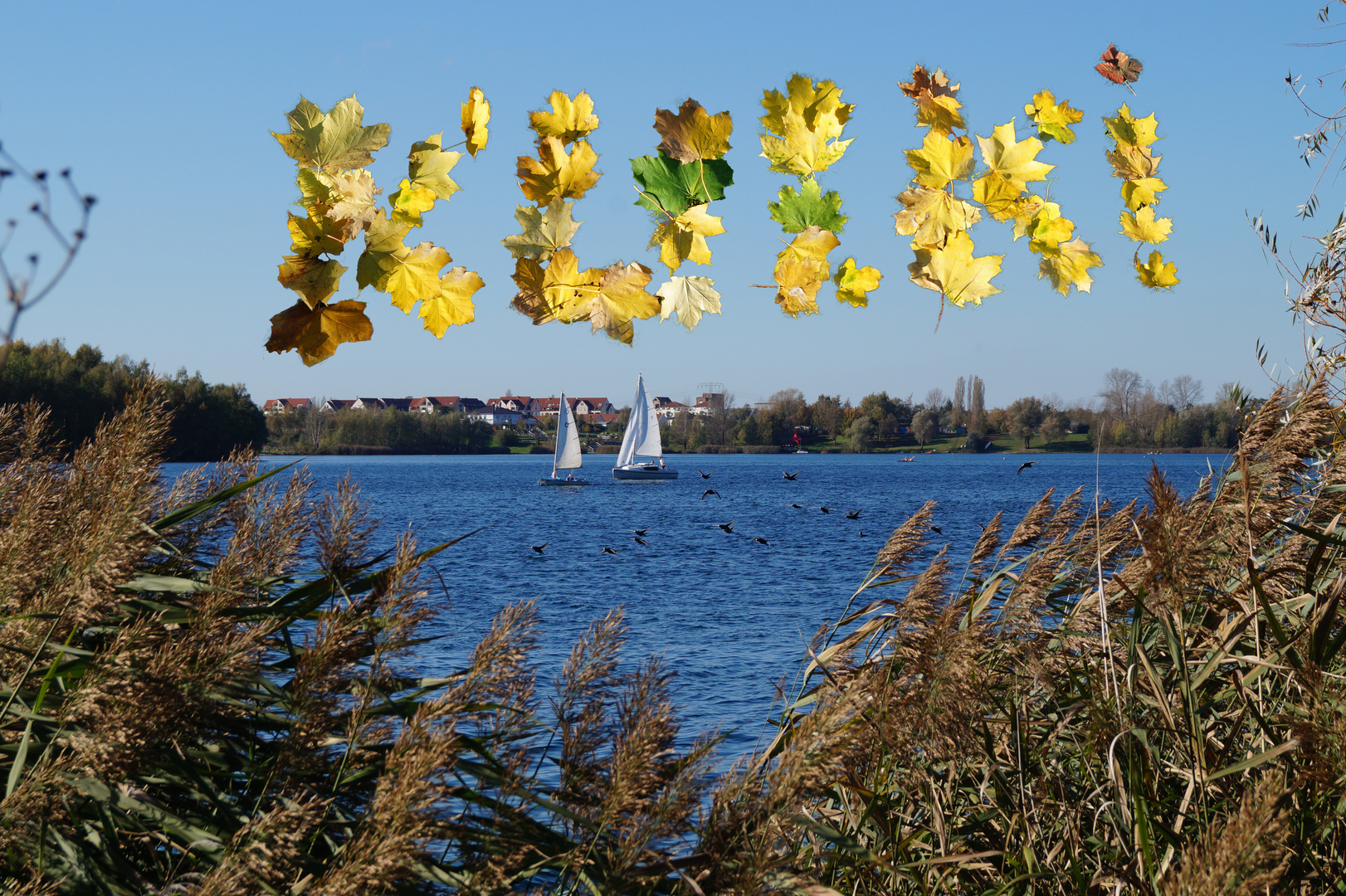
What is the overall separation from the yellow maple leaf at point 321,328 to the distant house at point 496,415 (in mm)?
146741

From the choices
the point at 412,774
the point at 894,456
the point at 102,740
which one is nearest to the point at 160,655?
the point at 102,740

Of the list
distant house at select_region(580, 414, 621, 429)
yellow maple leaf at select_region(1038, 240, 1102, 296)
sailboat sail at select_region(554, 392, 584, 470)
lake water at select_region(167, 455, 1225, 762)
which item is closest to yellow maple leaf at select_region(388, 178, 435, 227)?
lake water at select_region(167, 455, 1225, 762)

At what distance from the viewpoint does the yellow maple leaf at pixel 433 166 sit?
1.45 metres

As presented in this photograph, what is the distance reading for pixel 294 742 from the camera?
1.30 meters

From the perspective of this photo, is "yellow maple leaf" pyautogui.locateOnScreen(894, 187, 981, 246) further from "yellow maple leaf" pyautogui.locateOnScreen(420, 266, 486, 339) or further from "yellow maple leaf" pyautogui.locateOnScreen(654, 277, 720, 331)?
"yellow maple leaf" pyautogui.locateOnScreen(420, 266, 486, 339)

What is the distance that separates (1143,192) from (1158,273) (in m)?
0.19

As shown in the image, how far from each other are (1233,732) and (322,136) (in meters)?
2.16

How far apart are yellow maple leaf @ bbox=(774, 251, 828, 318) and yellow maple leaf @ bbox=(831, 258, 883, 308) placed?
0.32 feet

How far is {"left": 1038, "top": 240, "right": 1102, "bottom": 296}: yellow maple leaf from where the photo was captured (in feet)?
5.91

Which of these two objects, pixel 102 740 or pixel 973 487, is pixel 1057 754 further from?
pixel 973 487

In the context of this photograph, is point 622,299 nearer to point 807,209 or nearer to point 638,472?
point 807,209

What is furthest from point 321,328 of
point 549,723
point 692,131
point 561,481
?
point 561,481

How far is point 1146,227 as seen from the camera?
6.77 feet

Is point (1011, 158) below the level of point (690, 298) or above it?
above
